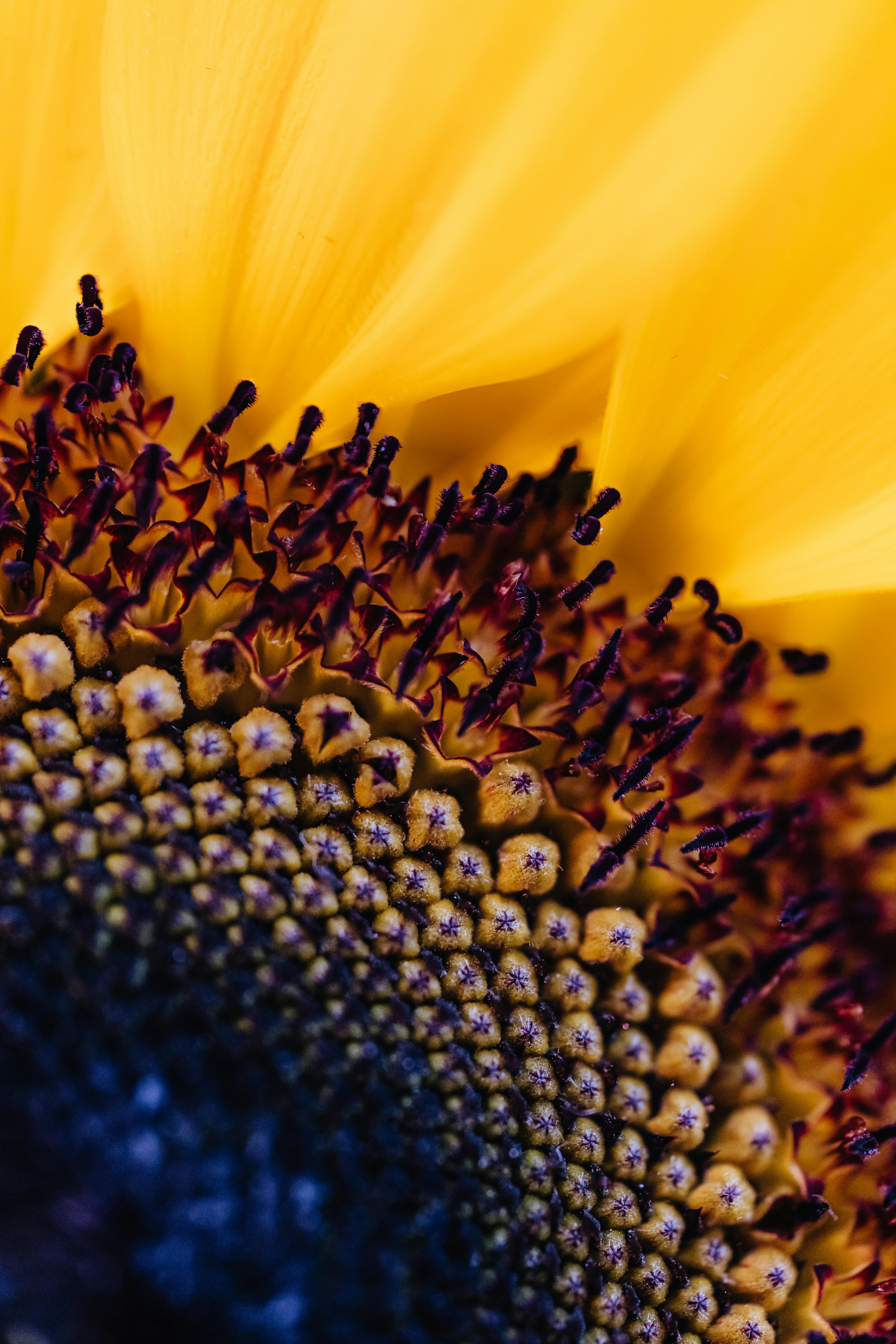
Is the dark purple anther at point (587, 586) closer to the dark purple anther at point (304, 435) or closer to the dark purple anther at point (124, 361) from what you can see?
the dark purple anther at point (304, 435)

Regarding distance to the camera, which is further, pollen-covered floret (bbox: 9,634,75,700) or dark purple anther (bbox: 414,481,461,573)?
dark purple anther (bbox: 414,481,461,573)

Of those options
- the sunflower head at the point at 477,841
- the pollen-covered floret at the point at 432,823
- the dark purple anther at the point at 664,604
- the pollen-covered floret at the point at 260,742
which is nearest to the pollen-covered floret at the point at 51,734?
the sunflower head at the point at 477,841

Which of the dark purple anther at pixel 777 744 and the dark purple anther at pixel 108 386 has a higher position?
the dark purple anther at pixel 777 744

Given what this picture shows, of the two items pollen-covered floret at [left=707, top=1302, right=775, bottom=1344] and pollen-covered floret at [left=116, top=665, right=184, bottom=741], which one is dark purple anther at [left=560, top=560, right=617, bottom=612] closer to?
pollen-covered floret at [left=116, top=665, right=184, bottom=741]

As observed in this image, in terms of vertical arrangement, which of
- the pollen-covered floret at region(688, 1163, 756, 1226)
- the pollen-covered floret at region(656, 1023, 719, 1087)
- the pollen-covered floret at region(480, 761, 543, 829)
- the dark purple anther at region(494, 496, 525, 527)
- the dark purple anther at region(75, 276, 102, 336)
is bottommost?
the pollen-covered floret at region(688, 1163, 756, 1226)

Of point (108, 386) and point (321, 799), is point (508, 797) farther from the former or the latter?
point (108, 386)

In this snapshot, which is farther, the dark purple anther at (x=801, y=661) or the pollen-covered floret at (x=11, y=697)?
the dark purple anther at (x=801, y=661)

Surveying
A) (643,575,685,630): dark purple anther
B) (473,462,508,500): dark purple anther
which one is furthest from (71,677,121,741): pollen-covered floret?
(643,575,685,630): dark purple anther
